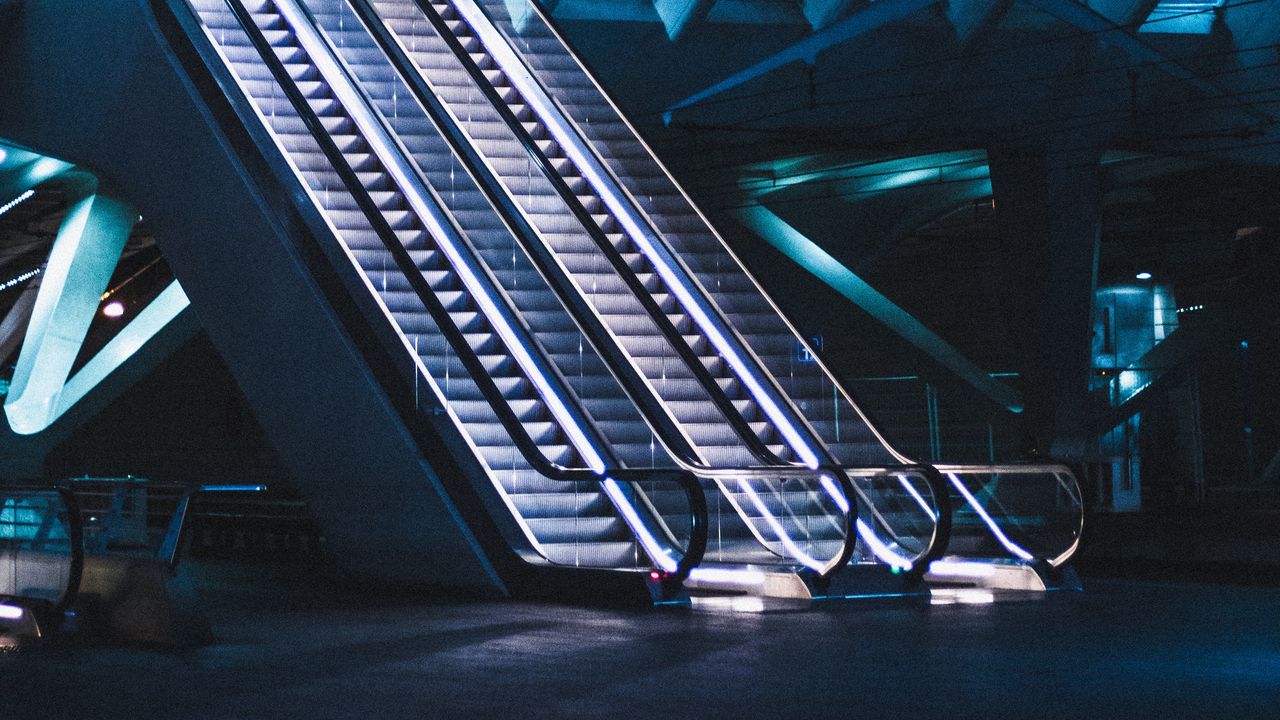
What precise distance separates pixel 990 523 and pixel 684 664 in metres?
4.14

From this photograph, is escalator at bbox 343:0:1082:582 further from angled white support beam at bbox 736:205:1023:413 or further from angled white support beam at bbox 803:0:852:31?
angled white support beam at bbox 736:205:1023:413

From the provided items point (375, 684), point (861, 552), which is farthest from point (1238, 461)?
point (375, 684)

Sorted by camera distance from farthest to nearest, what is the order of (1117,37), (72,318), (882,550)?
(72,318)
(1117,37)
(882,550)

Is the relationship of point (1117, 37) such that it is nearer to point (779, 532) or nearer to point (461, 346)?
point (779, 532)

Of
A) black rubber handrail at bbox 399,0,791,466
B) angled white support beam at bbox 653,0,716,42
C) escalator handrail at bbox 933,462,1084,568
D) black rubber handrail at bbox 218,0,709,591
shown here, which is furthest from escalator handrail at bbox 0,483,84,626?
angled white support beam at bbox 653,0,716,42

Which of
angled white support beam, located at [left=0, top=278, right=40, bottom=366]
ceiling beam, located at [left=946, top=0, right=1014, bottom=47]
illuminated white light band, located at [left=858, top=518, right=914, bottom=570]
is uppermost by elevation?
ceiling beam, located at [left=946, top=0, right=1014, bottom=47]

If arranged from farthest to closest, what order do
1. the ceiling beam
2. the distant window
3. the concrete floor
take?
the distant window, the ceiling beam, the concrete floor

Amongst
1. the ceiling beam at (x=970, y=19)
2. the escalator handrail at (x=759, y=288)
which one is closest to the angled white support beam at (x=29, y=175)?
the escalator handrail at (x=759, y=288)

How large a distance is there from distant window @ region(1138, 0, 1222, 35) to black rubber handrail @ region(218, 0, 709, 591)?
32.8 feet

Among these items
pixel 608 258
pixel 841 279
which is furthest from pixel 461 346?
pixel 841 279

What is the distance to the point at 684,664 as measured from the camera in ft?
22.8

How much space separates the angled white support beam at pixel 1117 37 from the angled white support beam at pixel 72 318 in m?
11.8

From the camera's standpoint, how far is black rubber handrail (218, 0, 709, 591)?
9.20 meters

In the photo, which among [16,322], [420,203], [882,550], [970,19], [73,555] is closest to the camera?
[73,555]
